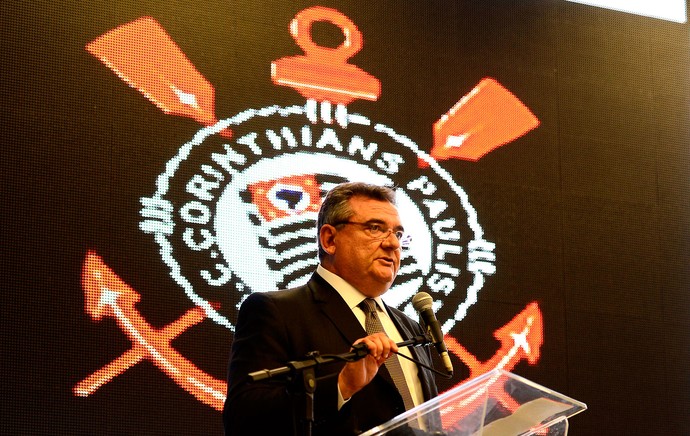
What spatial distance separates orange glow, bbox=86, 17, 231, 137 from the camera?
4031 mm

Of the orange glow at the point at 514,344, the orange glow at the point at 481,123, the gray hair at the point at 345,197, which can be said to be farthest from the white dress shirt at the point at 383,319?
the orange glow at the point at 481,123

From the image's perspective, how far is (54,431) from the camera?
3578mm

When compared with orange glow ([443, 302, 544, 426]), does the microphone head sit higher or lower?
higher

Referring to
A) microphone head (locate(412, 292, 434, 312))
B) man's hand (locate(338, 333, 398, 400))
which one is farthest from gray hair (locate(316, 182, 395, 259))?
man's hand (locate(338, 333, 398, 400))

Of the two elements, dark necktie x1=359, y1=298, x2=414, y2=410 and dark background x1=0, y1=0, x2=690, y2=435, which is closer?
dark necktie x1=359, y1=298, x2=414, y2=410

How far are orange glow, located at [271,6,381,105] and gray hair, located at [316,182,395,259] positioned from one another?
1375 mm

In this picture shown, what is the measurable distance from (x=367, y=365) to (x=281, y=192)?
192cm

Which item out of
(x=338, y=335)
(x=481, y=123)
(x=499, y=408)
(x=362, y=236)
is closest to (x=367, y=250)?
(x=362, y=236)

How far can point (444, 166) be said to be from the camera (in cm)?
449

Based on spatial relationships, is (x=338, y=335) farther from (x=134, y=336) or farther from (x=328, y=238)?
(x=134, y=336)

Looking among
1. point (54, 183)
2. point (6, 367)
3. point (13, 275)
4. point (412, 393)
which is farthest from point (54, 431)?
point (412, 393)

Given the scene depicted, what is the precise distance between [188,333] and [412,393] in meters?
1.34

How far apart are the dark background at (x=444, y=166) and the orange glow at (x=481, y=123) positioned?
0.05m

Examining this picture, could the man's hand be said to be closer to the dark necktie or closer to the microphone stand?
the microphone stand
